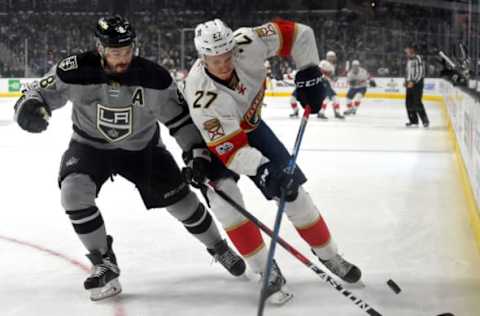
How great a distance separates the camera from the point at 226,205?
7.31ft

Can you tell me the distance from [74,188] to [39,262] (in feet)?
1.79

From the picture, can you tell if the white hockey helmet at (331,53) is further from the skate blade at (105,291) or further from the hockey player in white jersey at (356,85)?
the skate blade at (105,291)

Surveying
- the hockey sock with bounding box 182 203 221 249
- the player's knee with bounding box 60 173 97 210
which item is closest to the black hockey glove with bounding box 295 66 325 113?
the hockey sock with bounding box 182 203 221 249

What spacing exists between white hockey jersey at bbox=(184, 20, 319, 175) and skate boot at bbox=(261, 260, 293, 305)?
1.17 feet

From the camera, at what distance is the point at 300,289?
7.43 feet

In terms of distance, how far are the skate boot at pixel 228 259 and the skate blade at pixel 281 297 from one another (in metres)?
0.24

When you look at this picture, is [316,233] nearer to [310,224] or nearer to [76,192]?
[310,224]

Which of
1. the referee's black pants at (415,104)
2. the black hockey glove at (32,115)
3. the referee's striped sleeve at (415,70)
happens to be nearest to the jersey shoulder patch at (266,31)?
the black hockey glove at (32,115)

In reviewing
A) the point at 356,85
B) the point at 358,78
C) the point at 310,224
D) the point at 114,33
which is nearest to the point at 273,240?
the point at 310,224

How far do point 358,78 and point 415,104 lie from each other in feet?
3.94

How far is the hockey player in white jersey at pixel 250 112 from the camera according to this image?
2.05m

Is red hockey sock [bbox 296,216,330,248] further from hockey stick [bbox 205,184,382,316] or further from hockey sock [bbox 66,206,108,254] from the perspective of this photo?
hockey sock [bbox 66,206,108,254]

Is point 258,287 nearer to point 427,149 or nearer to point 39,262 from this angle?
point 39,262

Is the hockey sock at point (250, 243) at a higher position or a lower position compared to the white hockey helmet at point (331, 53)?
higher
